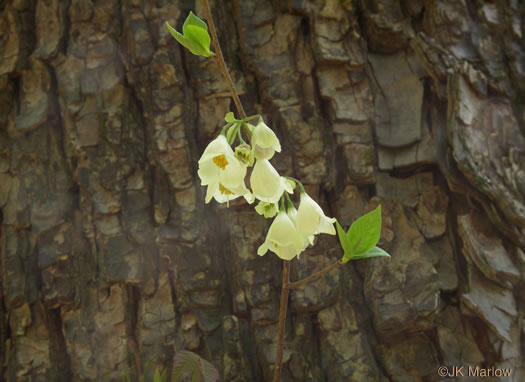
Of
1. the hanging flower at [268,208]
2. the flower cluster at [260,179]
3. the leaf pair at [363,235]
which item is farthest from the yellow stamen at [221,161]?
the leaf pair at [363,235]

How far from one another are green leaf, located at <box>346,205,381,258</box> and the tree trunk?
0.48 meters

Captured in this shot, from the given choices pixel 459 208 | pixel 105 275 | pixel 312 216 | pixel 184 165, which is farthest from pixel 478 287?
pixel 105 275

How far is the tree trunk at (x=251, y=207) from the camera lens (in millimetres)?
1154

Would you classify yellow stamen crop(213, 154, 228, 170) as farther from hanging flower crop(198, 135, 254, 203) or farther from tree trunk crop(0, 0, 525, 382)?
tree trunk crop(0, 0, 525, 382)

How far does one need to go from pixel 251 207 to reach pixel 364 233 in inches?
21.5

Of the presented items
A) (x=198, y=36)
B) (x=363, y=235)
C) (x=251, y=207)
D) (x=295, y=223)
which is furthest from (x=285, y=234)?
(x=251, y=207)

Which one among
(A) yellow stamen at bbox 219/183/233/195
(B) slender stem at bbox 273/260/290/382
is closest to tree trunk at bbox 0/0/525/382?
(B) slender stem at bbox 273/260/290/382

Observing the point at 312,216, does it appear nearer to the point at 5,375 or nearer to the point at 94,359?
the point at 94,359

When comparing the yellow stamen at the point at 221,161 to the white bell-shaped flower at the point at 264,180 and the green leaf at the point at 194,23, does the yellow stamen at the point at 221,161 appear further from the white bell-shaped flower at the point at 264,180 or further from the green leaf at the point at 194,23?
the green leaf at the point at 194,23

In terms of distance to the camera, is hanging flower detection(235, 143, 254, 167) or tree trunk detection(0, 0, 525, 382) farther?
tree trunk detection(0, 0, 525, 382)

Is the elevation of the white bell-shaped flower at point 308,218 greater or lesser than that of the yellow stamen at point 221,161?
lesser

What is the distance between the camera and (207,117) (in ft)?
4.03

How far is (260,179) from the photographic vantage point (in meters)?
0.64

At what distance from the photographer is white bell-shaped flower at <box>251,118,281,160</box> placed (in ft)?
2.05
